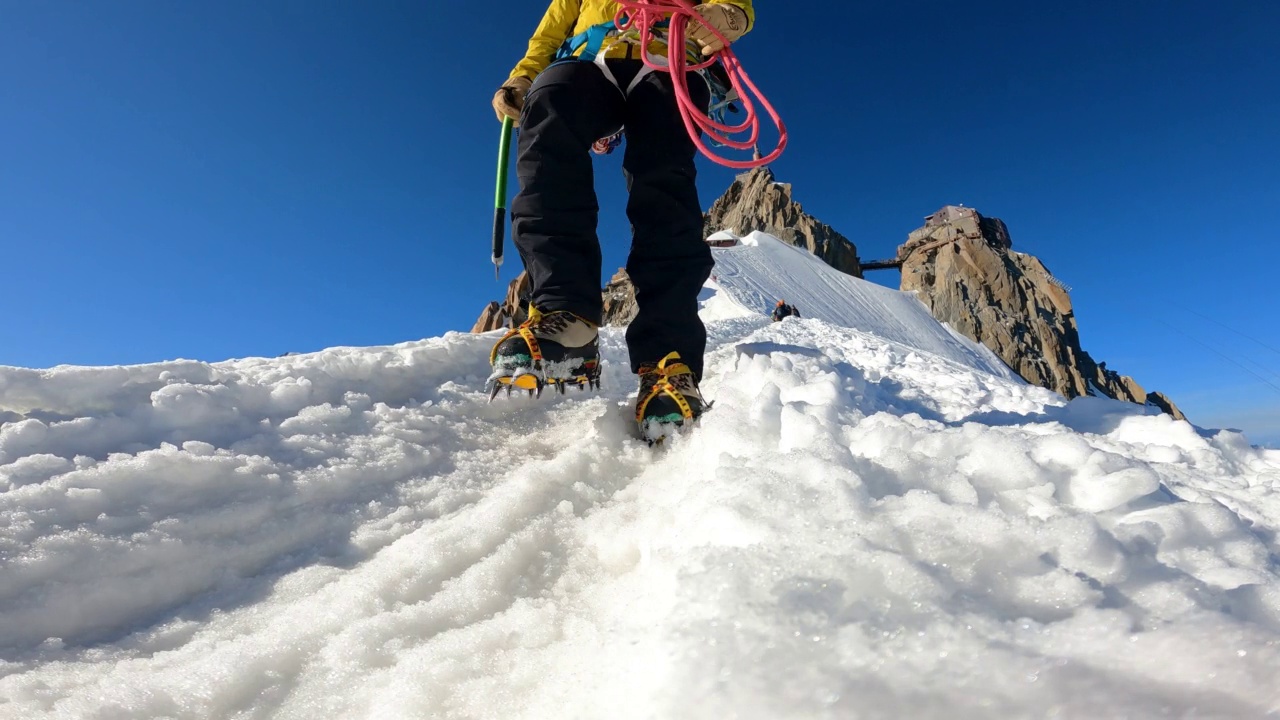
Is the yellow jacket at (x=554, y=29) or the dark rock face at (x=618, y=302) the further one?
the dark rock face at (x=618, y=302)

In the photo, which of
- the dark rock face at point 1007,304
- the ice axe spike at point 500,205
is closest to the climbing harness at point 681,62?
the ice axe spike at point 500,205

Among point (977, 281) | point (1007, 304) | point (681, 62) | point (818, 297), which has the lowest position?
point (681, 62)

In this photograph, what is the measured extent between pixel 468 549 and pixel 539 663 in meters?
0.36

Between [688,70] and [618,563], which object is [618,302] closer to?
[688,70]

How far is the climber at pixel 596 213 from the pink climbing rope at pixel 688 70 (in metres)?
0.07

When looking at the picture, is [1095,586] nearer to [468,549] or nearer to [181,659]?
[468,549]

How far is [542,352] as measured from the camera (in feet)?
→ 5.86

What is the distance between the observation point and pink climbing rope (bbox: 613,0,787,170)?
1.82m

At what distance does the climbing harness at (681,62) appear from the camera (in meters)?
1.84

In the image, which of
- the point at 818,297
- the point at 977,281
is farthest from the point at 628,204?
the point at 977,281

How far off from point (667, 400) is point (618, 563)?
0.72 metres

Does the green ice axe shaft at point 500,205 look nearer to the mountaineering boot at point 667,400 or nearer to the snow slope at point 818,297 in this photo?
the mountaineering boot at point 667,400

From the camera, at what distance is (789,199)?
3158cm

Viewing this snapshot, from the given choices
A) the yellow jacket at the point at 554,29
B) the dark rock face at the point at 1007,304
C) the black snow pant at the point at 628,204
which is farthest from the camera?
the dark rock face at the point at 1007,304
